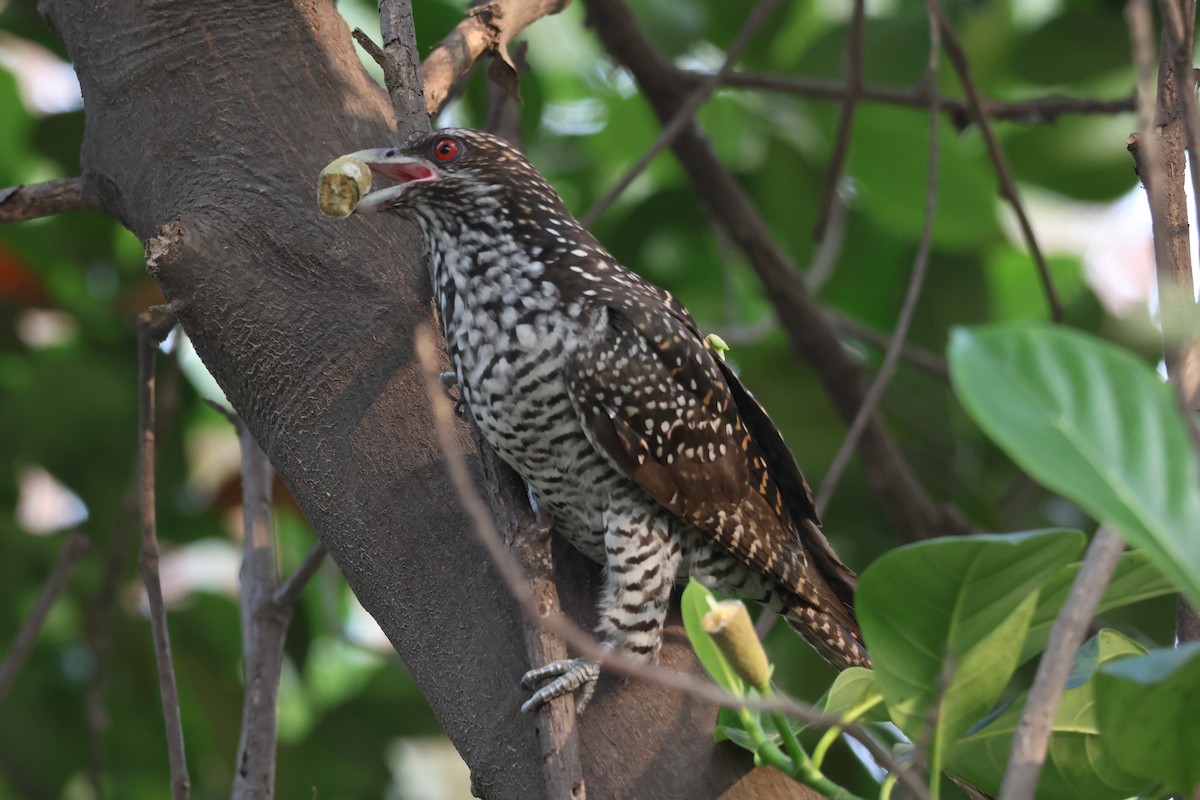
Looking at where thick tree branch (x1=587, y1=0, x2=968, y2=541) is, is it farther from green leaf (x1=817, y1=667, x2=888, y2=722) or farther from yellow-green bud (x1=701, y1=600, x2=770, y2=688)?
yellow-green bud (x1=701, y1=600, x2=770, y2=688)

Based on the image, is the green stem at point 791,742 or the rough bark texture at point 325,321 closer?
the green stem at point 791,742

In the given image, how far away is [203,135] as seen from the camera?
193 cm

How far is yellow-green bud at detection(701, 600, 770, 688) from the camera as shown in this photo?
126cm

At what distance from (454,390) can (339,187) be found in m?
0.44

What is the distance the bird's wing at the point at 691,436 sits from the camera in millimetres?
2039

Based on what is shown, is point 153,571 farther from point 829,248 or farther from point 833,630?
point 829,248

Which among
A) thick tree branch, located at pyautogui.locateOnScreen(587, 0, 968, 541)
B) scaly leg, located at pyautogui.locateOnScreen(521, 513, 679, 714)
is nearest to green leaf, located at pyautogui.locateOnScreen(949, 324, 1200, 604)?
scaly leg, located at pyautogui.locateOnScreen(521, 513, 679, 714)

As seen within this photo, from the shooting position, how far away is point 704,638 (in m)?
1.31

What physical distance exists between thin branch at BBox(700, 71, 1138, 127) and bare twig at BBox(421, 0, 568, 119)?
785 mm

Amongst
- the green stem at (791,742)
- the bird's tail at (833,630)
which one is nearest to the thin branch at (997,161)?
the bird's tail at (833,630)

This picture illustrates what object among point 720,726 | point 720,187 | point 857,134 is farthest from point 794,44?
point 720,726

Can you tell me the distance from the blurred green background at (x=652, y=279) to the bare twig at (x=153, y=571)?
1.11 m

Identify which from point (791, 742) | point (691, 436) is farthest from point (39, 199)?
point (791, 742)

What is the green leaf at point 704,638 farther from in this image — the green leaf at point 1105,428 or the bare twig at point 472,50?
the bare twig at point 472,50
